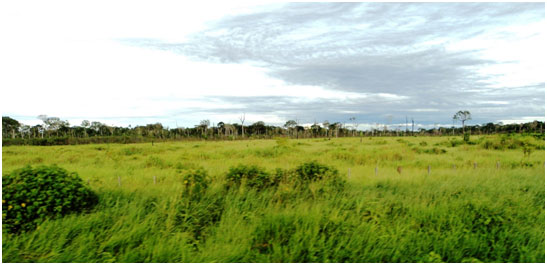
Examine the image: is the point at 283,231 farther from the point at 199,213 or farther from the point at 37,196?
the point at 37,196

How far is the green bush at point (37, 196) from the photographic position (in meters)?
4.81

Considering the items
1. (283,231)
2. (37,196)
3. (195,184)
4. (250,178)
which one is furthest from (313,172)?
(37,196)

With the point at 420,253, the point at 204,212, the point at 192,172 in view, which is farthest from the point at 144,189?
the point at 420,253

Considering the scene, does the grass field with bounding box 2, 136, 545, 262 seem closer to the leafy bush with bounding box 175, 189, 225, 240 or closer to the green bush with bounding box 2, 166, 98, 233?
the leafy bush with bounding box 175, 189, 225, 240

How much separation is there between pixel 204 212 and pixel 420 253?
3829mm

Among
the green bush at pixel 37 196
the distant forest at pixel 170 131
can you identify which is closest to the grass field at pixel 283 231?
the green bush at pixel 37 196

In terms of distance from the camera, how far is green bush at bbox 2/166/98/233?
15.8 feet

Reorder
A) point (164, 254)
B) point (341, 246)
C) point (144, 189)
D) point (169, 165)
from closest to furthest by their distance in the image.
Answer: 1. point (164, 254)
2. point (341, 246)
3. point (144, 189)
4. point (169, 165)

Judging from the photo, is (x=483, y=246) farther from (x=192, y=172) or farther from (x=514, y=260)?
(x=192, y=172)

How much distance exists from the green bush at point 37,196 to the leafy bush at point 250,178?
3217 millimetres

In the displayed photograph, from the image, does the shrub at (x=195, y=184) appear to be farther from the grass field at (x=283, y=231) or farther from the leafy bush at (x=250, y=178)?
the leafy bush at (x=250, y=178)

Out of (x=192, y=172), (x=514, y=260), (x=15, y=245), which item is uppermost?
(x=192, y=172)

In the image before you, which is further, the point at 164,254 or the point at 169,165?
the point at 169,165

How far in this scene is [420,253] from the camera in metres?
4.45
